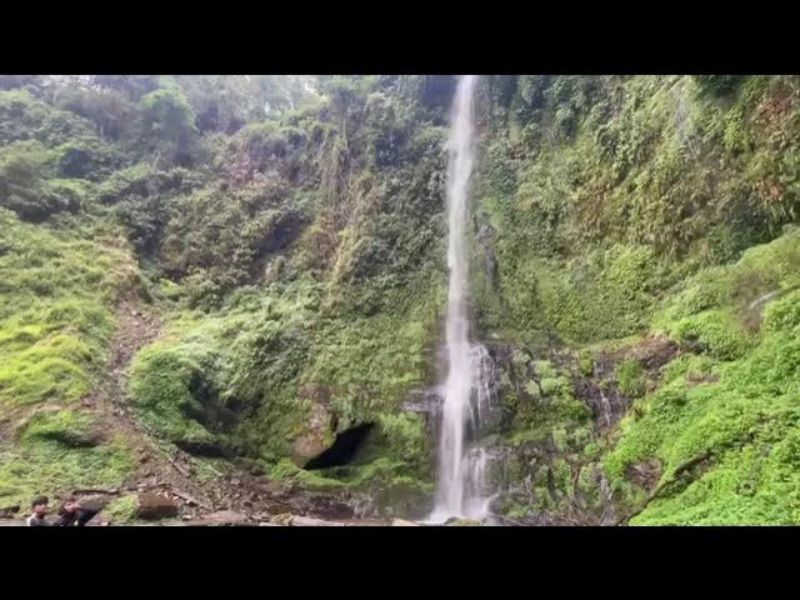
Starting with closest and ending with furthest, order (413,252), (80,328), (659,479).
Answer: (659,479)
(80,328)
(413,252)

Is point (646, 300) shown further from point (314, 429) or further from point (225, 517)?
point (225, 517)

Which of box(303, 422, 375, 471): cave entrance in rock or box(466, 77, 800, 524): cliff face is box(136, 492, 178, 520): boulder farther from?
box(466, 77, 800, 524): cliff face

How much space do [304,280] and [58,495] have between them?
6300 millimetres

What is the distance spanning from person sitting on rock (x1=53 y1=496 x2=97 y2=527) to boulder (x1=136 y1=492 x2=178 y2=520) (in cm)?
55

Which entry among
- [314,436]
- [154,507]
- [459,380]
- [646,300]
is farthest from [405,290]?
[154,507]

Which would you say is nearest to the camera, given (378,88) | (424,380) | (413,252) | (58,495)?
(58,495)

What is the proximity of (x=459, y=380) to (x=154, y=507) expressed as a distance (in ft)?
16.8

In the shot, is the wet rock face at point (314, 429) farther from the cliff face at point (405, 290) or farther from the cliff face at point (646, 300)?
the cliff face at point (646, 300)
